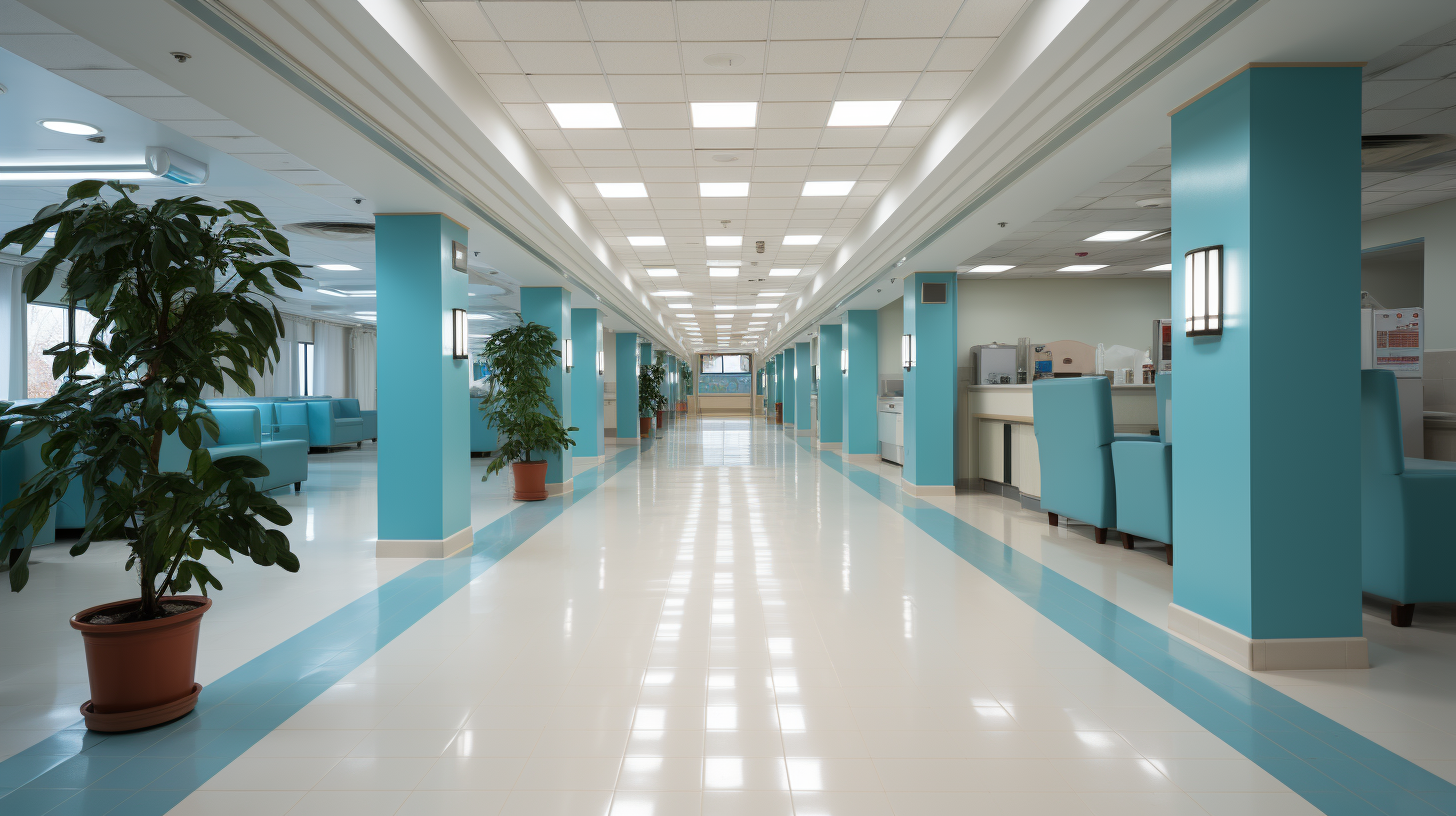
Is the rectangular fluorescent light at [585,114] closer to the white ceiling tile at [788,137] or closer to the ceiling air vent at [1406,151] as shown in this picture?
the white ceiling tile at [788,137]

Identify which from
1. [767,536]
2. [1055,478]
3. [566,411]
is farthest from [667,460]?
[1055,478]

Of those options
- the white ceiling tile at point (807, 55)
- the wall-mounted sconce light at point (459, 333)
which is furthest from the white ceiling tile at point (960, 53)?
the wall-mounted sconce light at point (459, 333)

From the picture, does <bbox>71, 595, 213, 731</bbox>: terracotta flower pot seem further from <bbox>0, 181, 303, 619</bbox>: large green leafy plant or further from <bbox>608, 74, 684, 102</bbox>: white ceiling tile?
<bbox>608, 74, 684, 102</bbox>: white ceiling tile

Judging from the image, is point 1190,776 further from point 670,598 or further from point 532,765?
point 670,598

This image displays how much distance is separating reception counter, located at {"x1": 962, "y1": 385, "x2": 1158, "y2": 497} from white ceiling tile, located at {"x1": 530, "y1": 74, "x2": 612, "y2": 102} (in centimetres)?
491

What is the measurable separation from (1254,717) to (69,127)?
806cm

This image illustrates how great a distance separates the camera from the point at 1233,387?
11.1 feet

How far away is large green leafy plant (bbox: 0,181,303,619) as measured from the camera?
2.59m

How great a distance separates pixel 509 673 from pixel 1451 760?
3541mm

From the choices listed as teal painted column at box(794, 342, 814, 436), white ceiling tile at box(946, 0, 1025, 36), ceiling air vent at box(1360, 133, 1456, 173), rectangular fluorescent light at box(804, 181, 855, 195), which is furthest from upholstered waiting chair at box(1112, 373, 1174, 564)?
teal painted column at box(794, 342, 814, 436)

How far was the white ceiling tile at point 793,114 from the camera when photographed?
5137 millimetres

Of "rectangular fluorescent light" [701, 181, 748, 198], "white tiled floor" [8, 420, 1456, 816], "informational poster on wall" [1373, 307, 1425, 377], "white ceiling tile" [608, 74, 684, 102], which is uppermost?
"white ceiling tile" [608, 74, 684, 102]

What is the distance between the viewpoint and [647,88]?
4828 millimetres

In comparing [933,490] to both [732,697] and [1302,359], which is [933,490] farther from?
[732,697]
